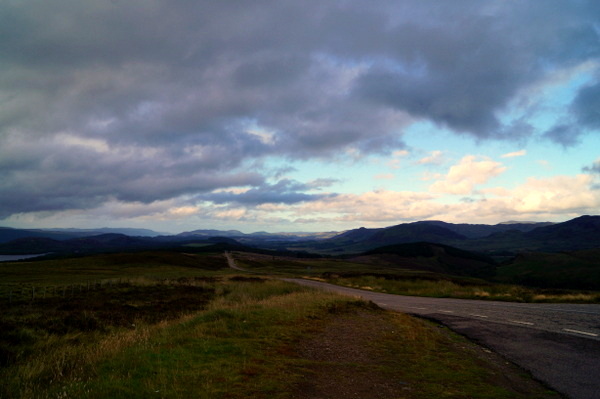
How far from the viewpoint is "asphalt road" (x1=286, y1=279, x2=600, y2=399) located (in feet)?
27.0

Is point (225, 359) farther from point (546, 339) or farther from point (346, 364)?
point (546, 339)

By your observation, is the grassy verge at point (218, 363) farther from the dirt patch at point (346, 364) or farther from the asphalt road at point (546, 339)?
the asphalt road at point (546, 339)

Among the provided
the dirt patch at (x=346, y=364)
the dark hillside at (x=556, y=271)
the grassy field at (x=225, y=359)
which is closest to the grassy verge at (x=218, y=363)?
the grassy field at (x=225, y=359)

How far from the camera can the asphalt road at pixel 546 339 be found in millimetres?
8245

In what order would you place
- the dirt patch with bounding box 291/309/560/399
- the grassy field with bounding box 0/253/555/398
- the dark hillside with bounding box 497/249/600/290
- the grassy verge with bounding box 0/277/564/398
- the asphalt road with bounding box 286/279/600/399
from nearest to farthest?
1. the grassy verge with bounding box 0/277/564/398
2. the grassy field with bounding box 0/253/555/398
3. the dirt patch with bounding box 291/309/560/399
4. the asphalt road with bounding box 286/279/600/399
5. the dark hillside with bounding box 497/249/600/290

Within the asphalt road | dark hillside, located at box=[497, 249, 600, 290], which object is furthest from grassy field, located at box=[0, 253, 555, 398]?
dark hillside, located at box=[497, 249, 600, 290]

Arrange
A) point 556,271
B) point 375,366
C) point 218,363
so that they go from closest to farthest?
point 218,363, point 375,366, point 556,271

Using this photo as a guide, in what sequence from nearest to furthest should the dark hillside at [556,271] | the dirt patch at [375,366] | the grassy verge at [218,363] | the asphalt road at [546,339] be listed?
the grassy verge at [218,363]
the dirt patch at [375,366]
the asphalt road at [546,339]
the dark hillside at [556,271]

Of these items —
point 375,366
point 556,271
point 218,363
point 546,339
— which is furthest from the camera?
point 556,271

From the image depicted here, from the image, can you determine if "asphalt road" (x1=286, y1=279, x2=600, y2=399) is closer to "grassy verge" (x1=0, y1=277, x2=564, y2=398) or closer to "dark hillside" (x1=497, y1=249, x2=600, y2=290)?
"grassy verge" (x1=0, y1=277, x2=564, y2=398)

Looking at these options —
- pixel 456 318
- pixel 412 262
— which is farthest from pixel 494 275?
pixel 456 318

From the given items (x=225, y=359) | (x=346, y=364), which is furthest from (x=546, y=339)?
(x=225, y=359)

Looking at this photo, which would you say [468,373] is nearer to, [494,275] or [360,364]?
[360,364]

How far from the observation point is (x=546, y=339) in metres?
11.9
